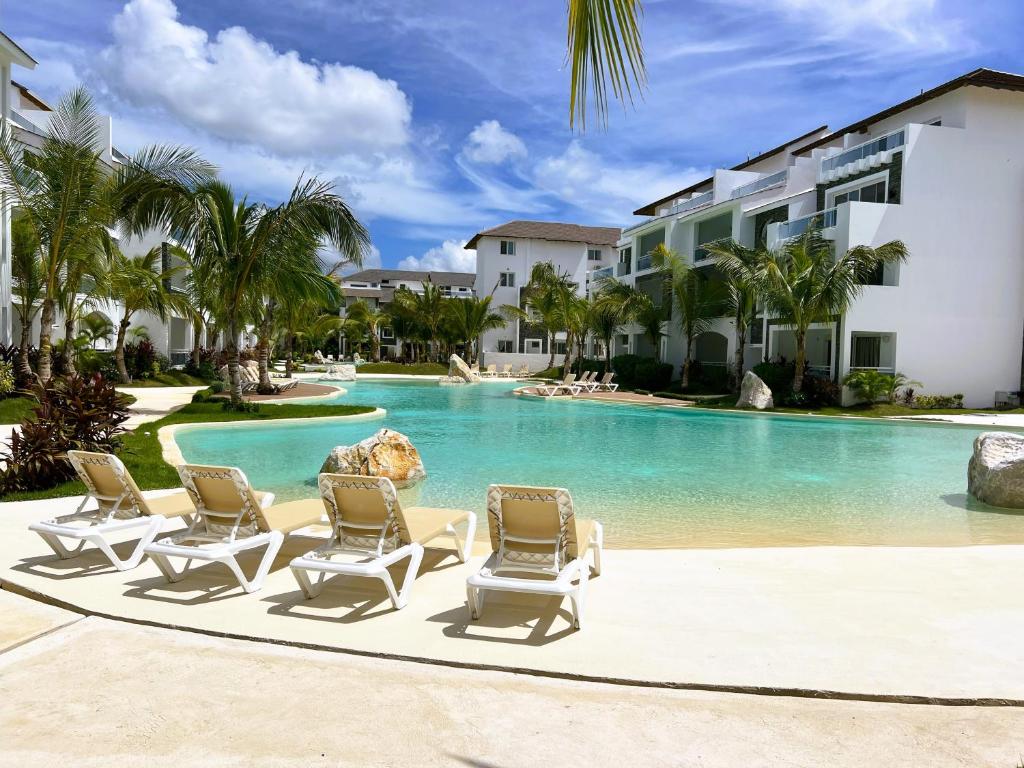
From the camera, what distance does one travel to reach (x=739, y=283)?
2797 centimetres

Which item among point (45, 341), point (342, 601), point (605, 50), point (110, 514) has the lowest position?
point (342, 601)

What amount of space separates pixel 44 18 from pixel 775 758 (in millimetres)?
11435

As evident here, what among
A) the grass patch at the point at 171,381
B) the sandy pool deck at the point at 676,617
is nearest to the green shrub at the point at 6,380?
the grass patch at the point at 171,381

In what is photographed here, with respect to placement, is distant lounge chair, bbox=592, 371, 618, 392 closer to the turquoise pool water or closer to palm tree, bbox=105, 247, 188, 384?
the turquoise pool water

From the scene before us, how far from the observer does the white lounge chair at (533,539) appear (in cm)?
471

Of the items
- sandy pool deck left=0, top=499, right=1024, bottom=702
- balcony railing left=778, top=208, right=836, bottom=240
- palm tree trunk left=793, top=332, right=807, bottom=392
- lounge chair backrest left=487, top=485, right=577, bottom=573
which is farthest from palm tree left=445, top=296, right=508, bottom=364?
lounge chair backrest left=487, top=485, right=577, bottom=573

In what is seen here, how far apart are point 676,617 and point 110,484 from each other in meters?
4.57

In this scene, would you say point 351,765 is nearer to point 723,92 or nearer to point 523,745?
point 523,745

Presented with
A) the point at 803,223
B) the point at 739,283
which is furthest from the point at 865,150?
the point at 739,283

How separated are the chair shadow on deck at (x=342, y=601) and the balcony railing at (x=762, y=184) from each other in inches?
1251

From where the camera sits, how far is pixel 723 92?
13.3ft

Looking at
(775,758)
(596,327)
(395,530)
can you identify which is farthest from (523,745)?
(596,327)

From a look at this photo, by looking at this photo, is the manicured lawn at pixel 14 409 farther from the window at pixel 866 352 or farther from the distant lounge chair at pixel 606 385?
the window at pixel 866 352

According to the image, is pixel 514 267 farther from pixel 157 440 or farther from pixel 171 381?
pixel 157 440
